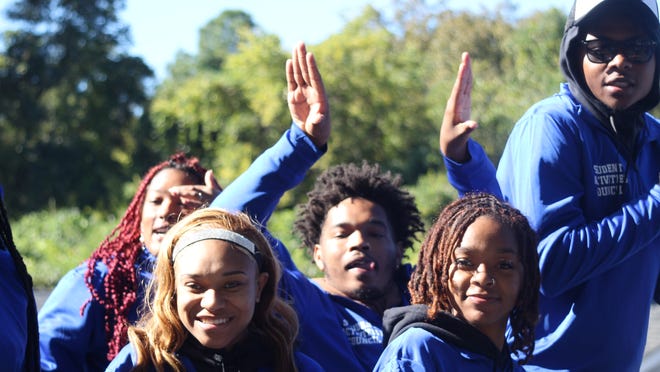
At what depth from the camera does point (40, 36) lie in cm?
3297

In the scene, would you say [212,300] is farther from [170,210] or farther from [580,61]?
[580,61]

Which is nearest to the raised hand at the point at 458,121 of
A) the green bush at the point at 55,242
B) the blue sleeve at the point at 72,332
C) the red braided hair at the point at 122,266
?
the red braided hair at the point at 122,266

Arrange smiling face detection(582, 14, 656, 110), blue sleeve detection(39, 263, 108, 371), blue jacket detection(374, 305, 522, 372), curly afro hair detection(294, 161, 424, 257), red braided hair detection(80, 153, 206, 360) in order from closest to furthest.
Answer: blue jacket detection(374, 305, 522, 372) → smiling face detection(582, 14, 656, 110) → blue sleeve detection(39, 263, 108, 371) → red braided hair detection(80, 153, 206, 360) → curly afro hair detection(294, 161, 424, 257)

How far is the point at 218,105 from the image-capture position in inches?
952

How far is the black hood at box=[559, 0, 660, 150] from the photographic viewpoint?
3.06 metres

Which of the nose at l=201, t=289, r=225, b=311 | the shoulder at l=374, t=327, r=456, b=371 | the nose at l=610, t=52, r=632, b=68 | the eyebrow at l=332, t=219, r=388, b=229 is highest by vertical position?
the nose at l=610, t=52, r=632, b=68

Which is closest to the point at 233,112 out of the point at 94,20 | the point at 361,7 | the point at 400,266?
the point at 94,20

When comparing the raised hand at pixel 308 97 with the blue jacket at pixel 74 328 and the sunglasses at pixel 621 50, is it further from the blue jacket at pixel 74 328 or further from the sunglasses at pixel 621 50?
the sunglasses at pixel 621 50

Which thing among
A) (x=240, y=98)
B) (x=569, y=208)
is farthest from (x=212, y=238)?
(x=240, y=98)

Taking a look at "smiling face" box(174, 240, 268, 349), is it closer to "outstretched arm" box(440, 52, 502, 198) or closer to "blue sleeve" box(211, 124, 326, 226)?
"blue sleeve" box(211, 124, 326, 226)

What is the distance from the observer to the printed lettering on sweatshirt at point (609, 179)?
118 inches

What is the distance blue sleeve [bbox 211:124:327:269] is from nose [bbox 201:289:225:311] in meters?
0.63

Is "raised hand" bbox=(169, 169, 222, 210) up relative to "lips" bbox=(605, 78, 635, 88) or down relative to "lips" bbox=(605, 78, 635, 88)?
down

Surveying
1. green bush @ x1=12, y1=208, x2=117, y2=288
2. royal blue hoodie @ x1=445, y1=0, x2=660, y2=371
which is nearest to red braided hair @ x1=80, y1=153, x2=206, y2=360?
royal blue hoodie @ x1=445, y1=0, x2=660, y2=371
